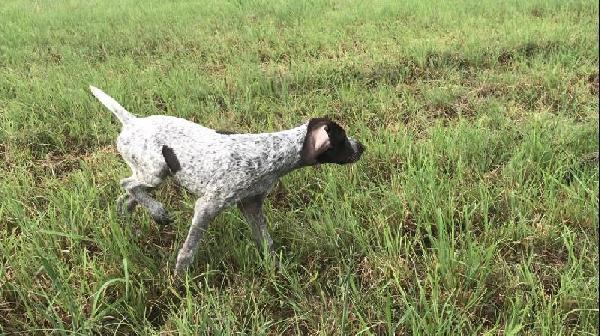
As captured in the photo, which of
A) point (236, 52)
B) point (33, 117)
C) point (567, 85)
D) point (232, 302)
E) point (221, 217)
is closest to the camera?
point (232, 302)

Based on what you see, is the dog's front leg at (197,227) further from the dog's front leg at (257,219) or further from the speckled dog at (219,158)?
the dog's front leg at (257,219)

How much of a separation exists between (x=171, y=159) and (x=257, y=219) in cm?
57

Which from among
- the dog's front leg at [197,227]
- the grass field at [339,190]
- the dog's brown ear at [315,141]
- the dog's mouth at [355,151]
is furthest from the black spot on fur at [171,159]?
the dog's mouth at [355,151]

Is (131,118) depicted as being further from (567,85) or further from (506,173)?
(567,85)

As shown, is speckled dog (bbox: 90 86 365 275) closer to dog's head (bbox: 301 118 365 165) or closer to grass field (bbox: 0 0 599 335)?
dog's head (bbox: 301 118 365 165)

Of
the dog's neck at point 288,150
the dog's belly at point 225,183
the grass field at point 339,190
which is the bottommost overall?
the grass field at point 339,190

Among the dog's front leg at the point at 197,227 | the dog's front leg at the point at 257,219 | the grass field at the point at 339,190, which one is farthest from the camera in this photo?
the dog's front leg at the point at 257,219

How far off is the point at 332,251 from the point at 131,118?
1.39 m

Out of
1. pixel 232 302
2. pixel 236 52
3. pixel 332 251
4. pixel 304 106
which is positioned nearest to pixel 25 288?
pixel 232 302

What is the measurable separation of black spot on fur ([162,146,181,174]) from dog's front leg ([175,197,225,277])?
0.21 metres

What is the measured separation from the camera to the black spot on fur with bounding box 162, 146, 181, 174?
8.52 feet

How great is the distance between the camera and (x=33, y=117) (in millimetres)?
4617

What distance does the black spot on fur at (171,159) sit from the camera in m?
2.60

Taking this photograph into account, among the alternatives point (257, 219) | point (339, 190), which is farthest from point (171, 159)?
point (339, 190)
